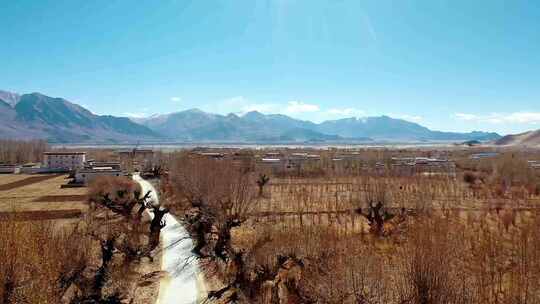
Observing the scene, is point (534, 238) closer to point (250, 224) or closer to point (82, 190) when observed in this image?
point (250, 224)

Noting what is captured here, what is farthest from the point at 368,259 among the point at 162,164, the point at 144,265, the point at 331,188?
the point at 162,164

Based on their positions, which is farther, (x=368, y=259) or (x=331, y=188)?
(x=331, y=188)

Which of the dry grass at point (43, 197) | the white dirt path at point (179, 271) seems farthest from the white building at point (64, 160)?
the white dirt path at point (179, 271)

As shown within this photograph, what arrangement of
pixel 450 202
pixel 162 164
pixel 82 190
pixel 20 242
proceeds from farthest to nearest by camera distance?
pixel 162 164 → pixel 82 190 → pixel 450 202 → pixel 20 242

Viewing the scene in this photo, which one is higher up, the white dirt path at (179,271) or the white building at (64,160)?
the white building at (64,160)

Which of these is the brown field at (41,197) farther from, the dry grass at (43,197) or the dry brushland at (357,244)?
the dry brushland at (357,244)

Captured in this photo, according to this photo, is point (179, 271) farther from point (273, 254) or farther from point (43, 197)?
point (43, 197)

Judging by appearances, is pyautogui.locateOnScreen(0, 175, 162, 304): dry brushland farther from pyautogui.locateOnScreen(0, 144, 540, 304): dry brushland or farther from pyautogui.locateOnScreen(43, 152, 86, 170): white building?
pyautogui.locateOnScreen(43, 152, 86, 170): white building

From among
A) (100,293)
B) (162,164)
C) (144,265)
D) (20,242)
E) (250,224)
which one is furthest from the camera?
(162,164)
